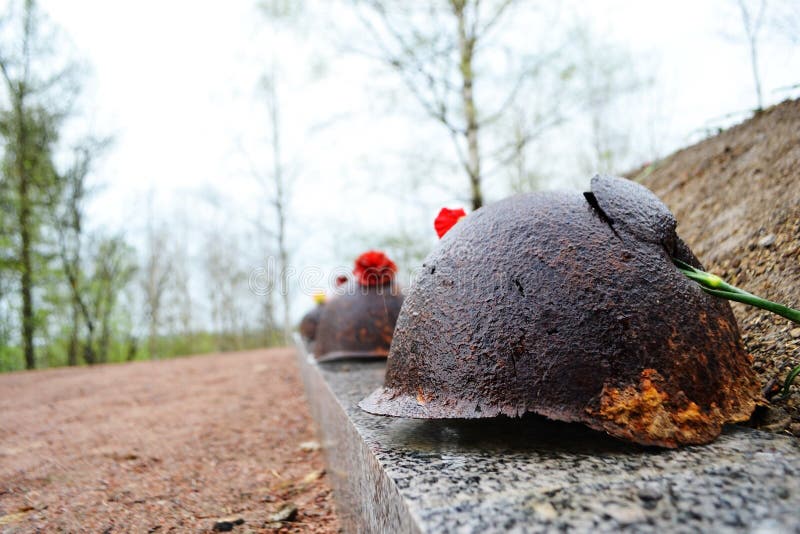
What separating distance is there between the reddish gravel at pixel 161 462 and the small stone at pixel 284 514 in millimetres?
23

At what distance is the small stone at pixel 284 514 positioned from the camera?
7.21ft

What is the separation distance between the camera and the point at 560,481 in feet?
3.43

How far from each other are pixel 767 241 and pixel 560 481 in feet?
6.15

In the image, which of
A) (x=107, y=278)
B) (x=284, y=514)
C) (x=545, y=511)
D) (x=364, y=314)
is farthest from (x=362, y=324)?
(x=107, y=278)

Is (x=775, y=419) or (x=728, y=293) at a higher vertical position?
(x=728, y=293)

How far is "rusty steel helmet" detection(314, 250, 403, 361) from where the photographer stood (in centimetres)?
410

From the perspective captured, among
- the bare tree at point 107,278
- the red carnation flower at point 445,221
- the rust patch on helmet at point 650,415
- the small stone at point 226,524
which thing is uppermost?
the bare tree at point 107,278

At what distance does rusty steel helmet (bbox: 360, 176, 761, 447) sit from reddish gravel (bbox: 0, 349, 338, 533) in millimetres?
1338

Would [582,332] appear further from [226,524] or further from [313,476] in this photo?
[313,476]

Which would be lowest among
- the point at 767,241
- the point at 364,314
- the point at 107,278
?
the point at 364,314

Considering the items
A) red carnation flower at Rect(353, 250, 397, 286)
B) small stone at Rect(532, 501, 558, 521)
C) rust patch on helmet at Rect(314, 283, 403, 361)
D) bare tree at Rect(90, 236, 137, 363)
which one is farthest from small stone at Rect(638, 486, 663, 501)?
bare tree at Rect(90, 236, 137, 363)

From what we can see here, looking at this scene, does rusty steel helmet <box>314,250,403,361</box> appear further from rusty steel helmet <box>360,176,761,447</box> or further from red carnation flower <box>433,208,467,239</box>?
rusty steel helmet <box>360,176,761,447</box>

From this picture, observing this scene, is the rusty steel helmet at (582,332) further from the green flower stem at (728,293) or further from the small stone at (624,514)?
the small stone at (624,514)

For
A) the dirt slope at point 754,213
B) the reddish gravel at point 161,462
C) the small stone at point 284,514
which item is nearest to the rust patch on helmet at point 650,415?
the dirt slope at point 754,213
